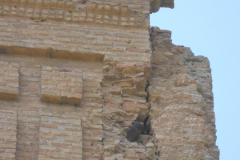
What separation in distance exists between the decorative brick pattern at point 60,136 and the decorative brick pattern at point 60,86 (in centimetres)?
19

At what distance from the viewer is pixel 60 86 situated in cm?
753

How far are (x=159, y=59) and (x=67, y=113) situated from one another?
158 cm

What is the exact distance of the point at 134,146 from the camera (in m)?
7.33

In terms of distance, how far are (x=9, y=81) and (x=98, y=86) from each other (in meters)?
1.03

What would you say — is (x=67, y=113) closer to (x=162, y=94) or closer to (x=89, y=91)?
(x=89, y=91)

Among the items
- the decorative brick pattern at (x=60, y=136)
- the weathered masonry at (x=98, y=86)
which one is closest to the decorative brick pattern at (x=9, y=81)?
the weathered masonry at (x=98, y=86)

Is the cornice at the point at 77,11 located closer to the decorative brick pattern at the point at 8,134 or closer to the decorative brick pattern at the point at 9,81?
the decorative brick pattern at the point at 9,81

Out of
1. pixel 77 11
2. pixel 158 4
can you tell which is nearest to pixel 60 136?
pixel 77 11

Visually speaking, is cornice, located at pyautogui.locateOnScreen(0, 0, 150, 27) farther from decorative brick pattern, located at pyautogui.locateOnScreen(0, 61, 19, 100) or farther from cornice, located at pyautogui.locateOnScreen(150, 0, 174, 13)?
decorative brick pattern, located at pyautogui.locateOnScreen(0, 61, 19, 100)

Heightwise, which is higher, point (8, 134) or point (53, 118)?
point (53, 118)

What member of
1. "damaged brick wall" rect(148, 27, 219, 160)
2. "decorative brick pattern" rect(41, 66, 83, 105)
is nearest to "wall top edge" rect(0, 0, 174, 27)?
"damaged brick wall" rect(148, 27, 219, 160)

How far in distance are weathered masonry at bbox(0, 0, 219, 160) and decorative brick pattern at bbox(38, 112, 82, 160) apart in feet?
0.03

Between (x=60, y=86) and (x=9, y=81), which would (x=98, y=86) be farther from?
(x=9, y=81)

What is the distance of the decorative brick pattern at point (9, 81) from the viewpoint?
7383 millimetres
